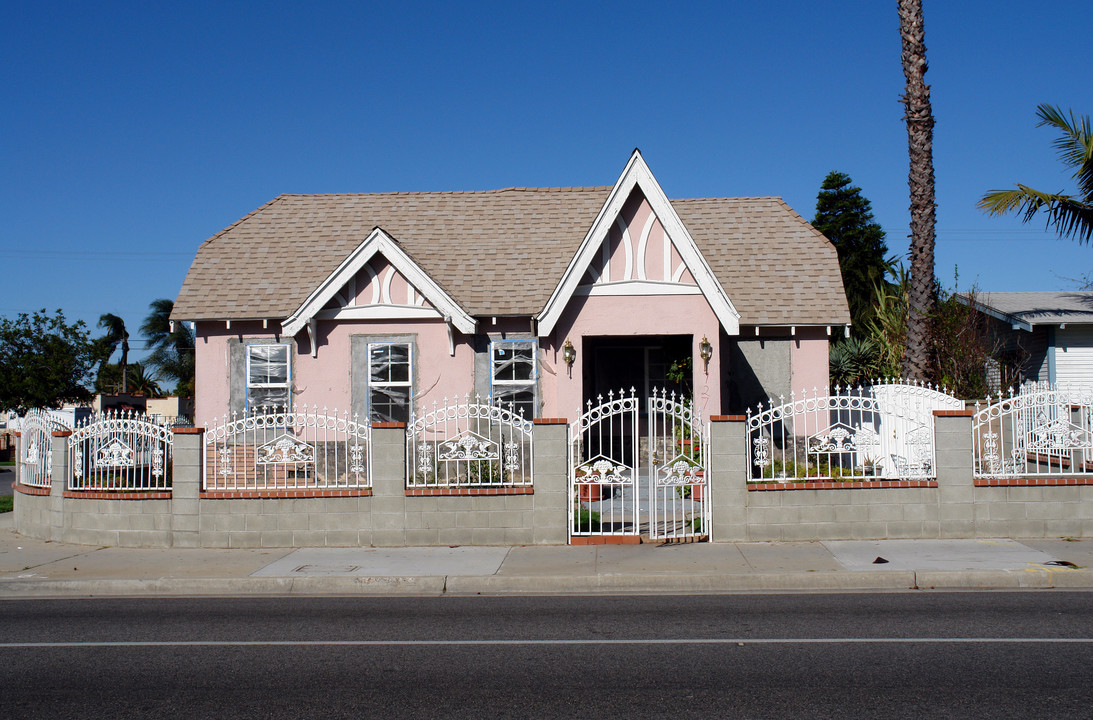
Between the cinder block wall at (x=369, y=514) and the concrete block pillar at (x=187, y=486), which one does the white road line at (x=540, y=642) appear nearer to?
the cinder block wall at (x=369, y=514)

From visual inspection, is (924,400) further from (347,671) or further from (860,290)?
(860,290)

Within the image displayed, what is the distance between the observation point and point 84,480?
1316 centimetres

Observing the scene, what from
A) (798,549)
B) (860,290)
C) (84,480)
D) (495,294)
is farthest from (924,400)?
(860,290)

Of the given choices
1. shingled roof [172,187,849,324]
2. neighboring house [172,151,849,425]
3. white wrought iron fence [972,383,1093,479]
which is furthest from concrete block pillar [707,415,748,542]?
shingled roof [172,187,849,324]

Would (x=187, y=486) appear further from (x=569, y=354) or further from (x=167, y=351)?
(x=167, y=351)

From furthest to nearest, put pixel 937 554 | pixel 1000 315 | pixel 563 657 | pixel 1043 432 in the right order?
pixel 1000 315
pixel 1043 432
pixel 937 554
pixel 563 657

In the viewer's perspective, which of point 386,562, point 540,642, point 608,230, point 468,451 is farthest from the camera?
point 608,230

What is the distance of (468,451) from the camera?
39.1ft

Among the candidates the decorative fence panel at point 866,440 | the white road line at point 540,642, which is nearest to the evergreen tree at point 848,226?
the decorative fence panel at point 866,440

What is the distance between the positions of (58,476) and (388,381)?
19.8ft

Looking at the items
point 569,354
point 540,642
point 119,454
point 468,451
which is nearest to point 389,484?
point 468,451

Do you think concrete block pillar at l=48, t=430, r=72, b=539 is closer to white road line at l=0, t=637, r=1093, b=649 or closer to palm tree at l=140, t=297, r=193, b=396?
white road line at l=0, t=637, r=1093, b=649

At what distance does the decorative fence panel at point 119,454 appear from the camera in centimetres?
1247

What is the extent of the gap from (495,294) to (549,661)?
11.4 metres
